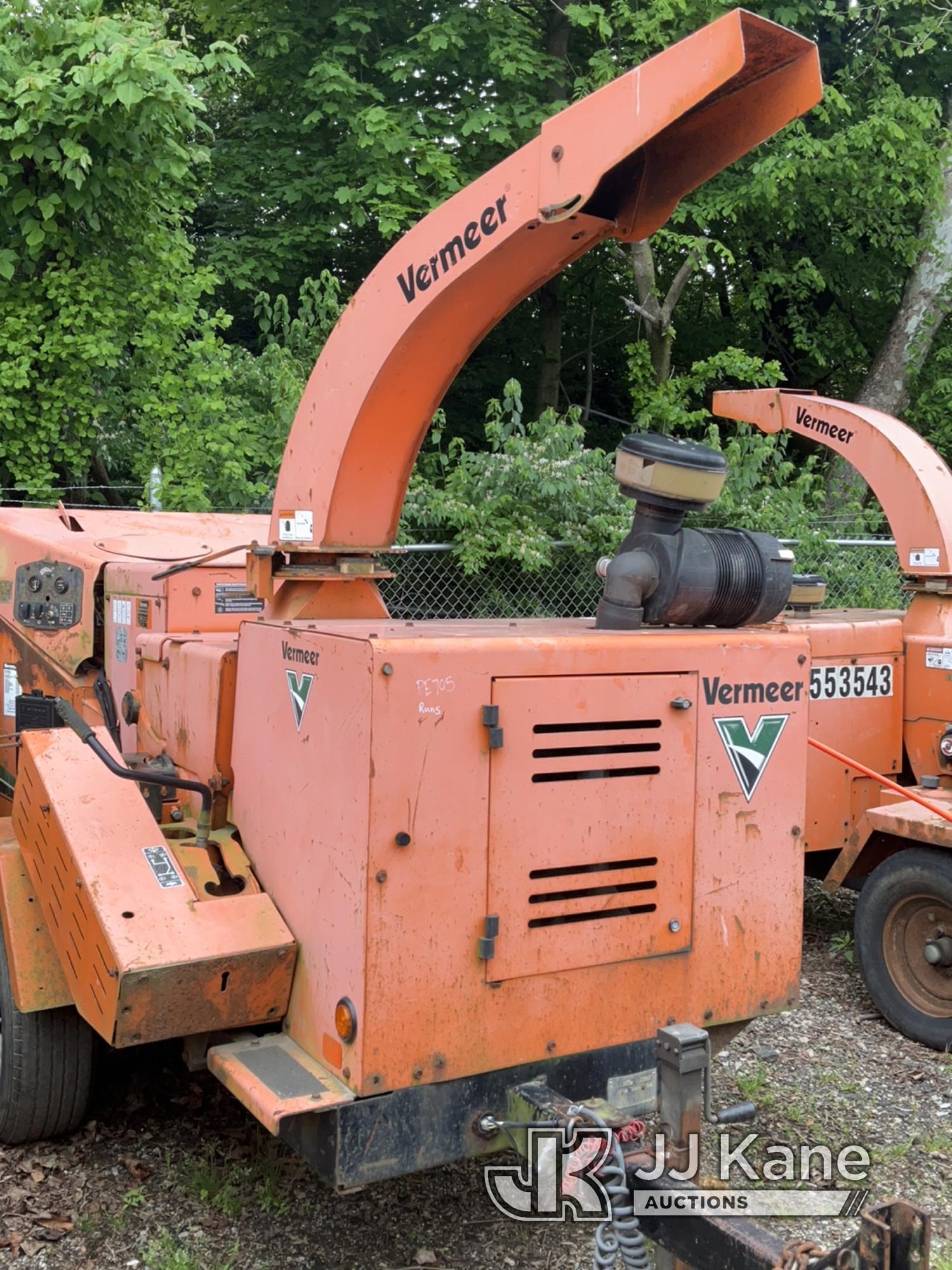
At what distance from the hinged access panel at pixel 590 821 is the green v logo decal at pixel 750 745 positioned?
13 cm

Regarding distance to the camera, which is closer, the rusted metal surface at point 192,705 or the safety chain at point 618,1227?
the safety chain at point 618,1227

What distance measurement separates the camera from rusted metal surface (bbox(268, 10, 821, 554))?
2637 millimetres

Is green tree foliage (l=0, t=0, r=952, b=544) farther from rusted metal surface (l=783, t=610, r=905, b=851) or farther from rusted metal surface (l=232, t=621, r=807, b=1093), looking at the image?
rusted metal surface (l=232, t=621, r=807, b=1093)

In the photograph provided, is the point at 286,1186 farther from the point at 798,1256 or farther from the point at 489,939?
the point at 798,1256

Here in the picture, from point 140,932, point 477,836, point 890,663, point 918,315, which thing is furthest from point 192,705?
point 918,315

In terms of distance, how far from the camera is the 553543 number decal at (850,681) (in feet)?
17.8

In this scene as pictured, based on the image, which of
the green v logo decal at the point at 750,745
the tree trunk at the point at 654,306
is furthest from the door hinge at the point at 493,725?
the tree trunk at the point at 654,306

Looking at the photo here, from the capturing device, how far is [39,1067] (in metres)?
3.45

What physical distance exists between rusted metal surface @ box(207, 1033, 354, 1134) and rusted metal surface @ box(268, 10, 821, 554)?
4.58 ft

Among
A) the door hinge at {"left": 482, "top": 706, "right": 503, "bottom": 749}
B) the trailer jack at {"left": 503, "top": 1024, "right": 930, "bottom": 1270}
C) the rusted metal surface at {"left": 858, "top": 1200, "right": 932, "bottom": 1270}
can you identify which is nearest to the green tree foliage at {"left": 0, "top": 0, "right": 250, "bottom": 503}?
the door hinge at {"left": 482, "top": 706, "right": 503, "bottom": 749}

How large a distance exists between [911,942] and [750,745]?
2.16 meters

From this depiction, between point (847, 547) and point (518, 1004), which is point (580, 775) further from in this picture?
point (847, 547)

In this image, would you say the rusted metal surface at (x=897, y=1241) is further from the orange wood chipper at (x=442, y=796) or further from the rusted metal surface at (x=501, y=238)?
the rusted metal surface at (x=501, y=238)

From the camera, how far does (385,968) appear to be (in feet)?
8.94
